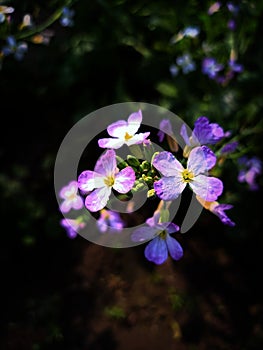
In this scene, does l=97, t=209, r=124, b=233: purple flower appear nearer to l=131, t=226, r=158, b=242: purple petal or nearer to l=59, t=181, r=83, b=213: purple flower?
l=59, t=181, r=83, b=213: purple flower

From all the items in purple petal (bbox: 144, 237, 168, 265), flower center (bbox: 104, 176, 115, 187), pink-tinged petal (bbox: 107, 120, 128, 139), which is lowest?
purple petal (bbox: 144, 237, 168, 265)

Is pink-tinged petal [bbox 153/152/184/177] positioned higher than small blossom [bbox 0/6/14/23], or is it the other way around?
small blossom [bbox 0/6/14/23]

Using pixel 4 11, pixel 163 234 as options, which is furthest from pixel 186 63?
pixel 163 234

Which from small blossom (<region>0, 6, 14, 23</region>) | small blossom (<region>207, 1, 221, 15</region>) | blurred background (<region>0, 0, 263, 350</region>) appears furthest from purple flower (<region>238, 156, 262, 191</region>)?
small blossom (<region>0, 6, 14, 23</region>)

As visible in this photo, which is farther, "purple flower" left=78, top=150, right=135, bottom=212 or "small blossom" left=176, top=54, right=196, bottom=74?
"small blossom" left=176, top=54, right=196, bottom=74

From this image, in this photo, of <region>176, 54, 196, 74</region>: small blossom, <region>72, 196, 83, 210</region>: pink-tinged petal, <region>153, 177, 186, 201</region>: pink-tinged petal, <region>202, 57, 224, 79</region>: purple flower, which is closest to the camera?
<region>153, 177, 186, 201</region>: pink-tinged petal

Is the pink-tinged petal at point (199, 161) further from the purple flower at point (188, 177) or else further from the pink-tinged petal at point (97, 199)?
the pink-tinged petal at point (97, 199)

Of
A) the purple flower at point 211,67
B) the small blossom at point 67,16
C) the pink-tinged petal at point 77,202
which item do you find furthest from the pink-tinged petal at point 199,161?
the small blossom at point 67,16
